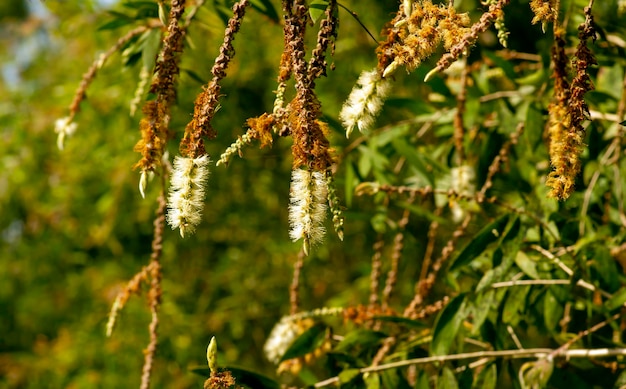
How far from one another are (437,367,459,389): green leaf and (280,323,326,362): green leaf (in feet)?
0.68

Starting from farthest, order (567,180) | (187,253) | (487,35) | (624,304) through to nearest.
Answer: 1. (187,253)
2. (487,35)
3. (624,304)
4. (567,180)

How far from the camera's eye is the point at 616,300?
1106 mm

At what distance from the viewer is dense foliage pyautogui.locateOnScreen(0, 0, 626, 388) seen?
0.71m

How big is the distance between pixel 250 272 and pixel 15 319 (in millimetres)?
1282

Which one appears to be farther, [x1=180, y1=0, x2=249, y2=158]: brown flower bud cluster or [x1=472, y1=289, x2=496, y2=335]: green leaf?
[x1=472, y1=289, x2=496, y2=335]: green leaf

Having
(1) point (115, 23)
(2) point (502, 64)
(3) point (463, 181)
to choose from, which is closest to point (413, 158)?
(3) point (463, 181)

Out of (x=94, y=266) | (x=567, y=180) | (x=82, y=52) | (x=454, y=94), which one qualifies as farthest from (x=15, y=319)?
(x=567, y=180)

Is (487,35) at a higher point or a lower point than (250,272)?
higher

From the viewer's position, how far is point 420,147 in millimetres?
1608

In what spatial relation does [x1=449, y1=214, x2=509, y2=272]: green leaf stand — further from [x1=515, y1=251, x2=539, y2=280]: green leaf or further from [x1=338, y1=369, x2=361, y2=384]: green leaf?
[x1=338, y1=369, x2=361, y2=384]: green leaf

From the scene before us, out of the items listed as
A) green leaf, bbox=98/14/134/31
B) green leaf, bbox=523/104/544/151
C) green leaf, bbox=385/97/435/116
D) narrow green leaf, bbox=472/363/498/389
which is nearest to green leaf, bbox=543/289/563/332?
narrow green leaf, bbox=472/363/498/389

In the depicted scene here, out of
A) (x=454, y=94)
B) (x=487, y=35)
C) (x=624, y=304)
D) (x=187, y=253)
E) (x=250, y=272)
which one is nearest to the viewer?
(x=624, y=304)

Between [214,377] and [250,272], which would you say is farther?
[250,272]

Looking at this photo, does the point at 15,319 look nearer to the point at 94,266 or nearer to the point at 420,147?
the point at 94,266
